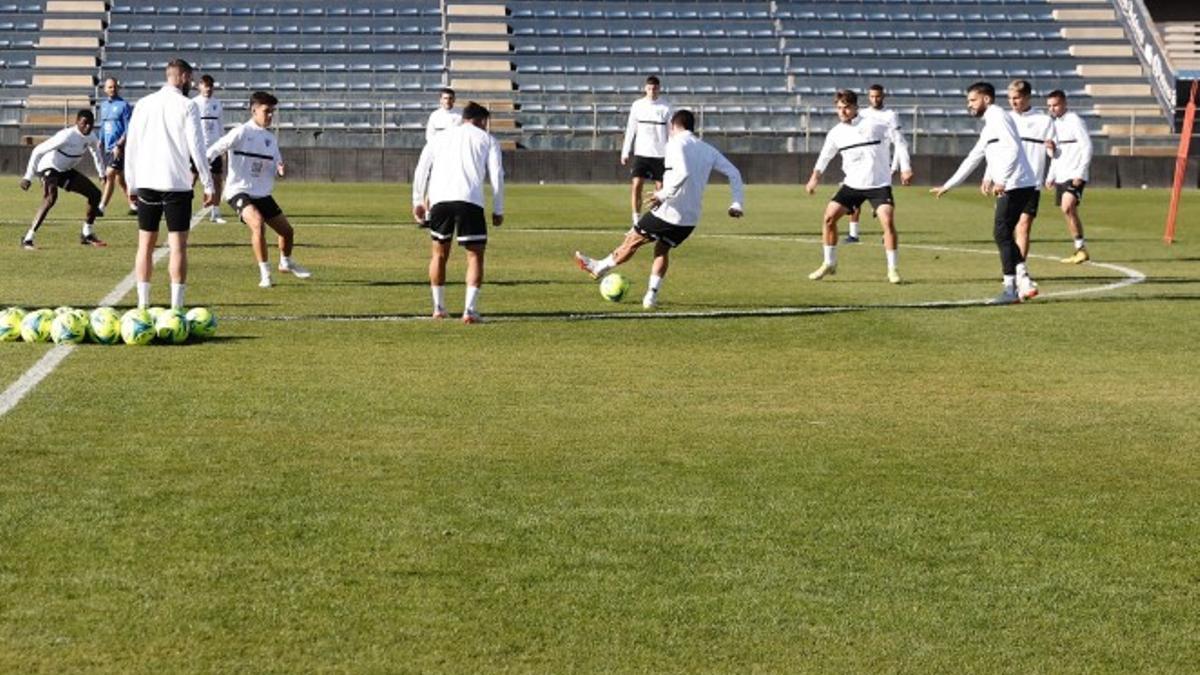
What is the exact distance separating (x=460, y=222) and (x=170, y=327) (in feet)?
9.39

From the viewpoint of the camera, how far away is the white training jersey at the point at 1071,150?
2592cm

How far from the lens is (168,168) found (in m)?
16.4

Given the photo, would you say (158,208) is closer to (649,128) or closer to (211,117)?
(649,128)

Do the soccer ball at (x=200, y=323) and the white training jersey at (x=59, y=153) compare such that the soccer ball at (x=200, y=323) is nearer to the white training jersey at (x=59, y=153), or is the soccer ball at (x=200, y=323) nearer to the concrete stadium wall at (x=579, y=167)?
the white training jersey at (x=59, y=153)

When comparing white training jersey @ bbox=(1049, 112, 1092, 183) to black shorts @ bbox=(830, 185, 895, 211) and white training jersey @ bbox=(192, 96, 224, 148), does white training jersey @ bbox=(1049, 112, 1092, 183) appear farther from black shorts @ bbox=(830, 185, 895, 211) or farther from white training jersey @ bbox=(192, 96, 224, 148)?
white training jersey @ bbox=(192, 96, 224, 148)

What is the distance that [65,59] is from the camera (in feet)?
183

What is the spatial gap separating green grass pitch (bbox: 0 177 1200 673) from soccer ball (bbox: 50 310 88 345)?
0.31 m

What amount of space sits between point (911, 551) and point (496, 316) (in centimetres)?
966

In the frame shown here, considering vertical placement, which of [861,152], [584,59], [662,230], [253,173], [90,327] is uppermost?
[584,59]

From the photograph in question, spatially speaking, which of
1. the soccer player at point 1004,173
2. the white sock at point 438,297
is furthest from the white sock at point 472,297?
the soccer player at point 1004,173

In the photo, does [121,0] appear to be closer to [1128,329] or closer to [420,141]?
[420,141]

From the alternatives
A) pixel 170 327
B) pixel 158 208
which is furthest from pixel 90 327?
pixel 158 208

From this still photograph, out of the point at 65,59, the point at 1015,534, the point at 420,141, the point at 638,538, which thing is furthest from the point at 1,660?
the point at 65,59

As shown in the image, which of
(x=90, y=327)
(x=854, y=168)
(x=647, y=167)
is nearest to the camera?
(x=90, y=327)
